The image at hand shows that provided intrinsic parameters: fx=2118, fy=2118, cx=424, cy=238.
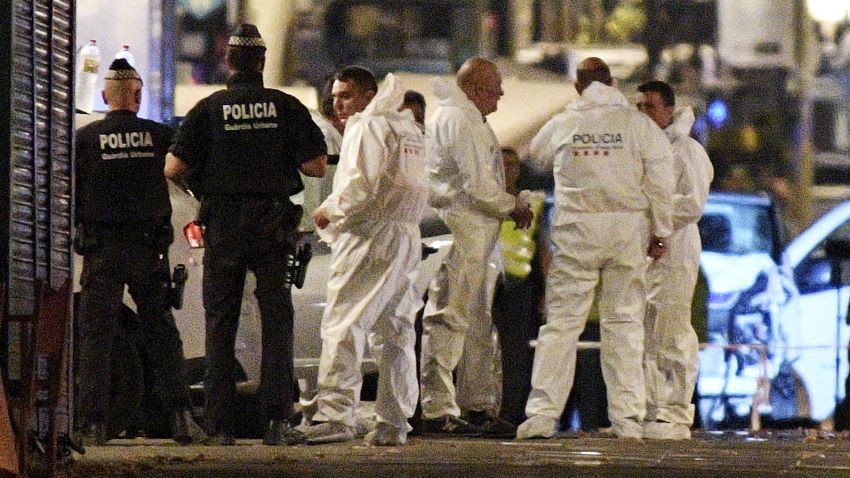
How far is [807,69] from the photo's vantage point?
109ft

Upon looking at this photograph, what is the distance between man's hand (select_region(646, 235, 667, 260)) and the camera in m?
10.5

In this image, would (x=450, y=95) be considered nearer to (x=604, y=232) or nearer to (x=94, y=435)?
(x=604, y=232)

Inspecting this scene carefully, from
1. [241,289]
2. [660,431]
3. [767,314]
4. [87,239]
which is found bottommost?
[660,431]

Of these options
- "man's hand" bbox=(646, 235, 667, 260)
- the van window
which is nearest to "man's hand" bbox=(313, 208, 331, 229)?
"man's hand" bbox=(646, 235, 667, 260)

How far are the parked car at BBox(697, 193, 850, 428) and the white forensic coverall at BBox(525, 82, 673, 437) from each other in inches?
142

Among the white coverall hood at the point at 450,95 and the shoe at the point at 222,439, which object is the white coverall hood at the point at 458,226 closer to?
the white coverall hood at the point at 450,95

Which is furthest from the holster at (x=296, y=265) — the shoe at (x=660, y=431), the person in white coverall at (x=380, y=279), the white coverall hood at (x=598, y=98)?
the shoe at (x=660, y=431)

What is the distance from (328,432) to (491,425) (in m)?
1.26

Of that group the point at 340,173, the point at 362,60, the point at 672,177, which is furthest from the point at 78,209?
the point at 362,60

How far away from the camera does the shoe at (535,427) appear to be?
10.2 metres

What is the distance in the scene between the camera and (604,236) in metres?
10.3

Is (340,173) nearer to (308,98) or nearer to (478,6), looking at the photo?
(308,98)

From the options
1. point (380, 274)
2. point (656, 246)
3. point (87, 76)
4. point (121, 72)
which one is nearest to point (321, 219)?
point (380, 274)

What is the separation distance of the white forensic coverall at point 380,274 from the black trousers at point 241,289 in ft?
1.02
